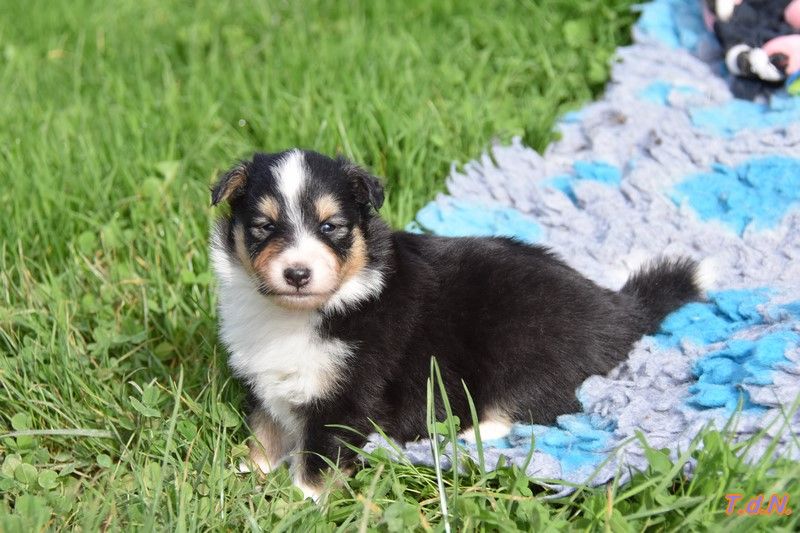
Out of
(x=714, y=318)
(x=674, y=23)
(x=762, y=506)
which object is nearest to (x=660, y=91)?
(x=674, y=23)

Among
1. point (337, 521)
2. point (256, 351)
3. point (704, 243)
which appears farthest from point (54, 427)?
point (704, 243)

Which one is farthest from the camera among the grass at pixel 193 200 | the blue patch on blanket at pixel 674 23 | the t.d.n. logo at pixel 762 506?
the blue patch on blanket at pixel 674 23

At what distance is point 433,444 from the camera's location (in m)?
3.03

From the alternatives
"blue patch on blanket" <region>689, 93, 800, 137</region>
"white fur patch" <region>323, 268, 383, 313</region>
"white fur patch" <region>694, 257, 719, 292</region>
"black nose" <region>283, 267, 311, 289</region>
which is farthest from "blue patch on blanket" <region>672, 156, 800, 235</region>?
"black nose" <region>283, 267, 311, 289</region>

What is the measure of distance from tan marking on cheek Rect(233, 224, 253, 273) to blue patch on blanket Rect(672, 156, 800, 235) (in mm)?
2369

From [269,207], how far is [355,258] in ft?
1.16

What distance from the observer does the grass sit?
2926 millimetres

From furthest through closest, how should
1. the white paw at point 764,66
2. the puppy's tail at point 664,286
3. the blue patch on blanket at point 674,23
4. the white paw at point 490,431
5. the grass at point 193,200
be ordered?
the blue patch on blanket at point 674,23 < the white paw at point 764,66 < the puppy's tail at point 664,286 < the white paw at point 490,431 < the grass at point 193,200

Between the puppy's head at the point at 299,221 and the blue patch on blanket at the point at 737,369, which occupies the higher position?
the puppy's head at the point at 299,221

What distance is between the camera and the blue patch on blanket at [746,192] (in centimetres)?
448

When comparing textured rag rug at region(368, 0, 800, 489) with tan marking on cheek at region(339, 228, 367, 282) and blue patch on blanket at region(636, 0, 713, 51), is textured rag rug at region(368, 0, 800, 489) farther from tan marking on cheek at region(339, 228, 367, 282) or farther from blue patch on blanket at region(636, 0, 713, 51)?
tan marking on cheek at region(339, 228, 367, 282)

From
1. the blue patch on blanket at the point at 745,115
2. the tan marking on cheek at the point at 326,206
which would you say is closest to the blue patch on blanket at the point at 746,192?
the blue patch on blanket at the point at 745,115

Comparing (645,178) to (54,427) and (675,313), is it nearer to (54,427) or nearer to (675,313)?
(675,313)

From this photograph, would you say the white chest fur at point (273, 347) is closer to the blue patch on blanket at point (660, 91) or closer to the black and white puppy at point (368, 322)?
the black and white puppy at point (368, 322)
